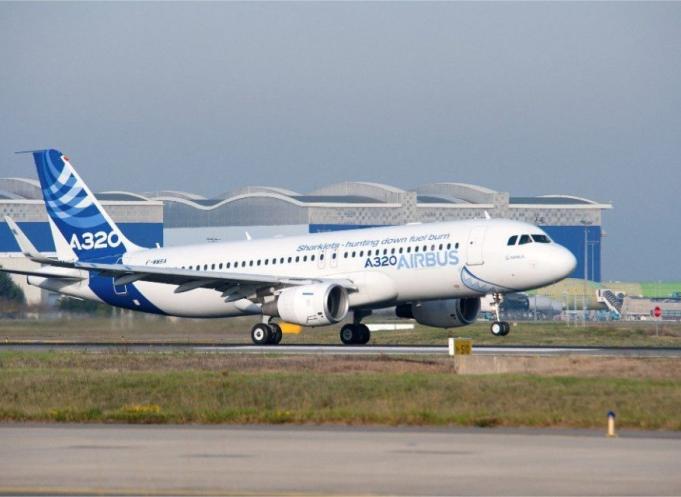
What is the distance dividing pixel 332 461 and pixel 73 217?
39.5 m

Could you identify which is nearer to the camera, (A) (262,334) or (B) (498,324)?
(B) (498,324)

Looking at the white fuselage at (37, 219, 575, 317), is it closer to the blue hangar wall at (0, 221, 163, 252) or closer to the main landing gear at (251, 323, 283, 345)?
the main landing gear at (251, 323, 283, 345)

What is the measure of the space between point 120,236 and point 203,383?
2764 cm

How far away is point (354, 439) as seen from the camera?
71.1 ft

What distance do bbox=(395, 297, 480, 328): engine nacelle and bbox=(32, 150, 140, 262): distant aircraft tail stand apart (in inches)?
488

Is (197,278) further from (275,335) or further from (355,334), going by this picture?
(355,334)

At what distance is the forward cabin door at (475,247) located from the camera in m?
47.0

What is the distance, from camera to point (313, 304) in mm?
47188

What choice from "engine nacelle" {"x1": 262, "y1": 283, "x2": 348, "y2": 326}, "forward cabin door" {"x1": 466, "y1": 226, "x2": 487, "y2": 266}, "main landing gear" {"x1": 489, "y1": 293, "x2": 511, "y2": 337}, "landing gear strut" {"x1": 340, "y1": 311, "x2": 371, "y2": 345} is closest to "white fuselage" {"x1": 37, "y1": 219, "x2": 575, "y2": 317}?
"forward cabin door" {"x1": 466, "y1": 226, "x2": 487, "y2": 266}

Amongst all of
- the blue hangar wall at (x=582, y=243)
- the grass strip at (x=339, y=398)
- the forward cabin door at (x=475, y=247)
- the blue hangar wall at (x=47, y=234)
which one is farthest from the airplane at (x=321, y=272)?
the blue hangar wall at (x=582, y=243)

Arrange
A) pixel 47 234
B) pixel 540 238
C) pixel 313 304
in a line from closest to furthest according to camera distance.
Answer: pixel 313 304, pixel 540 238, pixel 47 234

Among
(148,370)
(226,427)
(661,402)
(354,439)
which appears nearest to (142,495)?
(354,439)

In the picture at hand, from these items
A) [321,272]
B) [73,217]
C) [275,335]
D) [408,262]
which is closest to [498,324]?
[408,262]

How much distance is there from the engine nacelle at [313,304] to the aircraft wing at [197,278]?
65 cm
